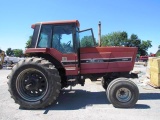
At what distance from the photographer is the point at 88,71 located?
8109 mm

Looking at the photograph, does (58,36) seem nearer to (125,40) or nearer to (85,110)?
(85,110)

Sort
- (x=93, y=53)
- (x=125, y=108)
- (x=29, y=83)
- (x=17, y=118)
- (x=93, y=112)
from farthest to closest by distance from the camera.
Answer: (x=93, y=53) → (x=29, y=83) → (x=125, y=108) → (x=93, y=112) → (x=17, y=118)

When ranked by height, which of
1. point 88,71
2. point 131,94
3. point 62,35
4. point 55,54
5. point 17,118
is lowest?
point 17,118

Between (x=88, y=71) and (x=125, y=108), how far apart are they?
185 cm

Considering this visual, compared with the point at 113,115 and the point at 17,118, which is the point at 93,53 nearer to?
the point at 113,115

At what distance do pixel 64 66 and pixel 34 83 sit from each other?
1122 millimetres

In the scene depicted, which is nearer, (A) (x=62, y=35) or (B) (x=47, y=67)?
(B) (x=47, y=67)

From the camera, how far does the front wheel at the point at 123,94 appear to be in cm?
709

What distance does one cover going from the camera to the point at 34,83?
7.42 meters

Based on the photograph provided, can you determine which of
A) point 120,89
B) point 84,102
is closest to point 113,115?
point 120,89

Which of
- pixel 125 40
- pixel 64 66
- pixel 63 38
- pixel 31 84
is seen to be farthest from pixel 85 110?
pixel 125 40

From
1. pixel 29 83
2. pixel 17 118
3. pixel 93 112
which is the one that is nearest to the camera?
pixel 17 118

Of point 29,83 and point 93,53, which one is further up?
point 93,53

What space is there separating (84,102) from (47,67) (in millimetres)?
1746
